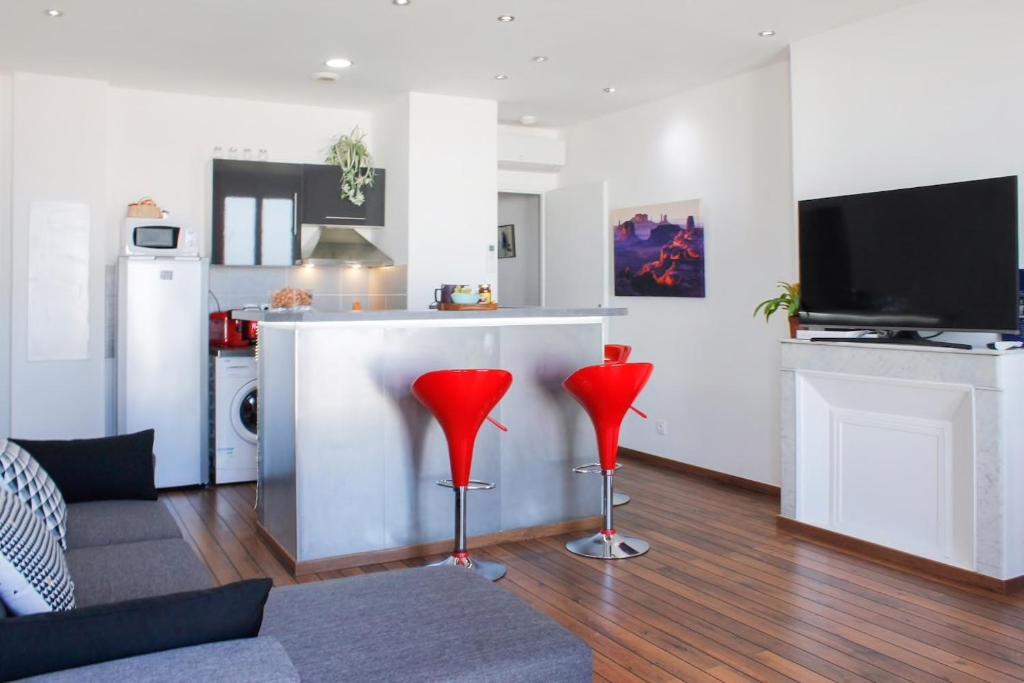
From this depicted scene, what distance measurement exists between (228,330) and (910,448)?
4.43 metres

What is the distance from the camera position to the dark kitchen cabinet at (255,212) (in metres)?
5.94

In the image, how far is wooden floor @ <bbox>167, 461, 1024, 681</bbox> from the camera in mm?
2842

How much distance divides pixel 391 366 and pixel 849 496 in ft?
7.82

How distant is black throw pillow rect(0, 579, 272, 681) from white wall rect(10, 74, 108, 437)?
468 cm

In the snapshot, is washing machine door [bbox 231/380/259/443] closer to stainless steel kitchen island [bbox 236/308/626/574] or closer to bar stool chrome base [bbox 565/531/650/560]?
stainless steel kitchen island [bbox 236/308/626/574]

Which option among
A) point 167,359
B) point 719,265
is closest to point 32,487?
point 167,359

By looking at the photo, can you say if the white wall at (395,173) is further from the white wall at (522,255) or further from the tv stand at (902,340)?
the tv stand at (902,340)

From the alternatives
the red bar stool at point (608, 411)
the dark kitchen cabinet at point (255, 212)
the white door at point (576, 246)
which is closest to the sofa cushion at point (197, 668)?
the red bar stool at point (608, 411)

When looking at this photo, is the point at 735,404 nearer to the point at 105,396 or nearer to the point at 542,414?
the point at 542,414

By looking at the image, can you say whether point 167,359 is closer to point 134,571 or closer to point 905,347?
point 134,571

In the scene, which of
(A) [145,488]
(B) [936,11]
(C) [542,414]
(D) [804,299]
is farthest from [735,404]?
(A) [145,488]

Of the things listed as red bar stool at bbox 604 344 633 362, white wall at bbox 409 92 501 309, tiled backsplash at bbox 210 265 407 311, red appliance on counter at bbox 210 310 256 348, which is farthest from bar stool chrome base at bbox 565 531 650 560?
red appliance on counter at bbox 210 310 256 348

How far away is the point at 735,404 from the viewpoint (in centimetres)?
569

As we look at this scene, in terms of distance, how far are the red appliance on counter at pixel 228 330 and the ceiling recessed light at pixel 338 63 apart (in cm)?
189
